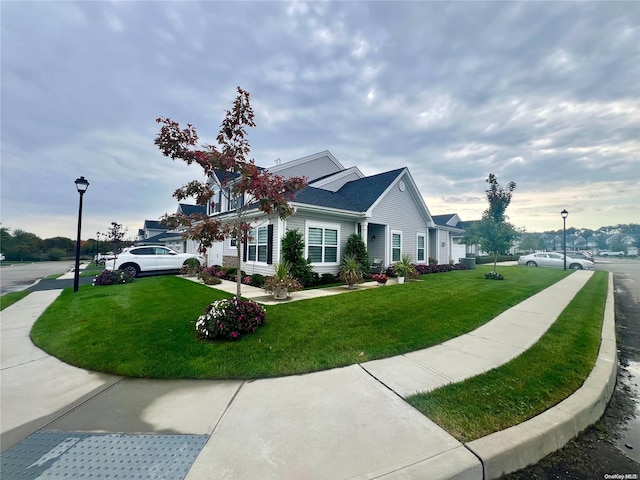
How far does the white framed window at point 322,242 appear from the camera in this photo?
1141 cm

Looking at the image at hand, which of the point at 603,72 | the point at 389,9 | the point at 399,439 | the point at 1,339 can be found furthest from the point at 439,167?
the point at 1,339

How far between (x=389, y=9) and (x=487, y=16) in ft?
9.94

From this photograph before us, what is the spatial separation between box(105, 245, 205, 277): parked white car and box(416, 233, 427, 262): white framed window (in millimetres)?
15376

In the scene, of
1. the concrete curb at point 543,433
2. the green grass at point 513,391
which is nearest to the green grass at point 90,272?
the green grass at point 513,391

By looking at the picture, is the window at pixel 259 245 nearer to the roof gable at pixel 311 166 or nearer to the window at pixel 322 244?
the window at pixel 322 244

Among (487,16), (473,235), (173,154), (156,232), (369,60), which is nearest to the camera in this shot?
(173,154)

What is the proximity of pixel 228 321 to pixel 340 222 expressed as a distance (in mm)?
8628

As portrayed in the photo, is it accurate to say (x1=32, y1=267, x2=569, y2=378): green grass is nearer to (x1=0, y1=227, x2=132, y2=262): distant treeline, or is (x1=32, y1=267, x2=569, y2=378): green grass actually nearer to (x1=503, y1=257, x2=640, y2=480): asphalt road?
(x1=503, y1=257, x2=640, y2=480): asphalt road

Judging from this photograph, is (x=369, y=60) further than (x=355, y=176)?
No

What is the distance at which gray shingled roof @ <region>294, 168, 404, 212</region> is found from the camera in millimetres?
11938

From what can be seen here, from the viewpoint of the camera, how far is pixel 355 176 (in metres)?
18.4

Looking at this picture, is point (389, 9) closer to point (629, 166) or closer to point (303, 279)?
point (303, 279)

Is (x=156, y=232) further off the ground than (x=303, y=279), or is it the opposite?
(x=156, y=232)

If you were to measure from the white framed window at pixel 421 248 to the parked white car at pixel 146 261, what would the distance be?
15.4m
